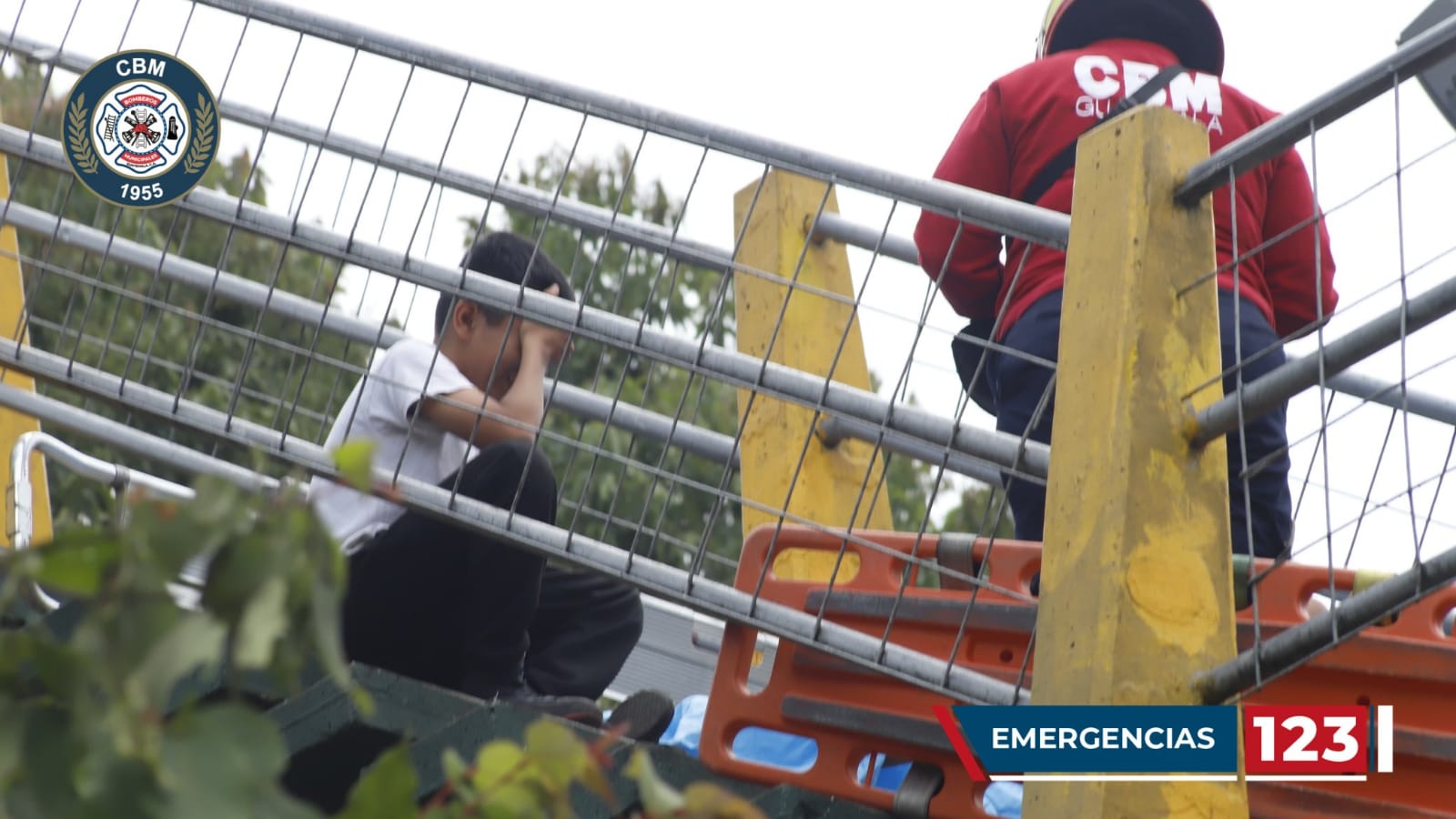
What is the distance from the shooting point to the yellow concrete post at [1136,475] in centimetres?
207

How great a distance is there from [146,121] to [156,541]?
259 cm

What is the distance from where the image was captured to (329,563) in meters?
0.83

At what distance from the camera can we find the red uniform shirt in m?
3.10

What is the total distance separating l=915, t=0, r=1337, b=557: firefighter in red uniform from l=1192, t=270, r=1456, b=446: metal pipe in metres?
0.75

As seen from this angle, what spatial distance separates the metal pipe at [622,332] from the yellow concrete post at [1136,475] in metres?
0.20

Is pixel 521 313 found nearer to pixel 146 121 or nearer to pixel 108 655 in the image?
pixel 146 121

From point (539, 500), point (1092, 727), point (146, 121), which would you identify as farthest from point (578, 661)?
point (1092, 727)

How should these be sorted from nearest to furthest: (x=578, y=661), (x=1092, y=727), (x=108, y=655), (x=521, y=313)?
(x=108, y=655)
(x=1092, y=727)
(x=521, y=313)
(x=578, y=661)

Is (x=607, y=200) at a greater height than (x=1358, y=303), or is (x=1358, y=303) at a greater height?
(x=607, y=200)

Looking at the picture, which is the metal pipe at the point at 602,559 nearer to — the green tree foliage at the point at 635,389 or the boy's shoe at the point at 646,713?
the boy's shoe at the point at 646,713

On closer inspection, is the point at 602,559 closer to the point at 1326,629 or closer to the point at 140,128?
the point at 1326,629

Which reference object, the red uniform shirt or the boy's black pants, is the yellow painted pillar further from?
the red uniform shirt

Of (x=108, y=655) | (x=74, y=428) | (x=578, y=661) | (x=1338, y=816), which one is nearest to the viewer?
(x=108, y=655)

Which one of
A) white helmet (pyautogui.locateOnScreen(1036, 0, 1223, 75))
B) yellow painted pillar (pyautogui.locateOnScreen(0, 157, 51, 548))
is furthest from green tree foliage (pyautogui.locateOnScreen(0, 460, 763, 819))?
yellow painted pillar (pyautogui.locateOnScreen(0, 157, 51, 548))
